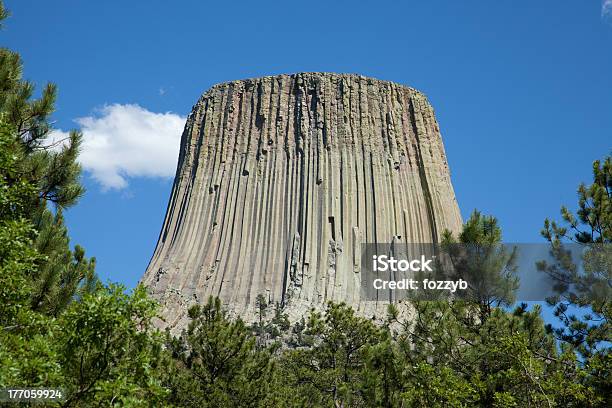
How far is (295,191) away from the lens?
53.2m

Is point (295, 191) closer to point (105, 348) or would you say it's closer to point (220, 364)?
point (220, 364)

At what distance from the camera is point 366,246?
5134 centimetres

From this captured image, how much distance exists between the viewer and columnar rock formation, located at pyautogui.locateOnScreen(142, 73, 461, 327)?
164 ft

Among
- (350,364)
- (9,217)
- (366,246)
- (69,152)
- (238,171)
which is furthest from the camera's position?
(238,171)

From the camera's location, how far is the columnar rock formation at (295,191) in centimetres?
5012

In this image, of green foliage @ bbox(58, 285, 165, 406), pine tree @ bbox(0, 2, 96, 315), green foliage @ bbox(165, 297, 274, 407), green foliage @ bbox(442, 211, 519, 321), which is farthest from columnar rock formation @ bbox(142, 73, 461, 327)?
green foliage @ bbox(58, 285, 165, 406)

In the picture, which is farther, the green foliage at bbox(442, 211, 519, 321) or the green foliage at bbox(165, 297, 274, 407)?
the green foliage at bbox(165, 297, 274, 407)

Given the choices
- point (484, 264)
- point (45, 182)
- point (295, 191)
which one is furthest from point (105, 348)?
point (295, 191)

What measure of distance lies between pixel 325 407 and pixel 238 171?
1234 inches

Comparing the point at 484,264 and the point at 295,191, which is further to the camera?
the point at 295,191

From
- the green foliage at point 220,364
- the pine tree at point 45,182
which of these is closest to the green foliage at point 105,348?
the pine tree at point 45,182

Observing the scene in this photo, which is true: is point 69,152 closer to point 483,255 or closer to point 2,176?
point 2,176

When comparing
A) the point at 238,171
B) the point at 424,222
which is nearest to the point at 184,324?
the point at 238,171

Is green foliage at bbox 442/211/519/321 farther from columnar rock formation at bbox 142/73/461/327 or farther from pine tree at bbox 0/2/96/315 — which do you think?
columnar rock formation at bbox 142/73/461/327
